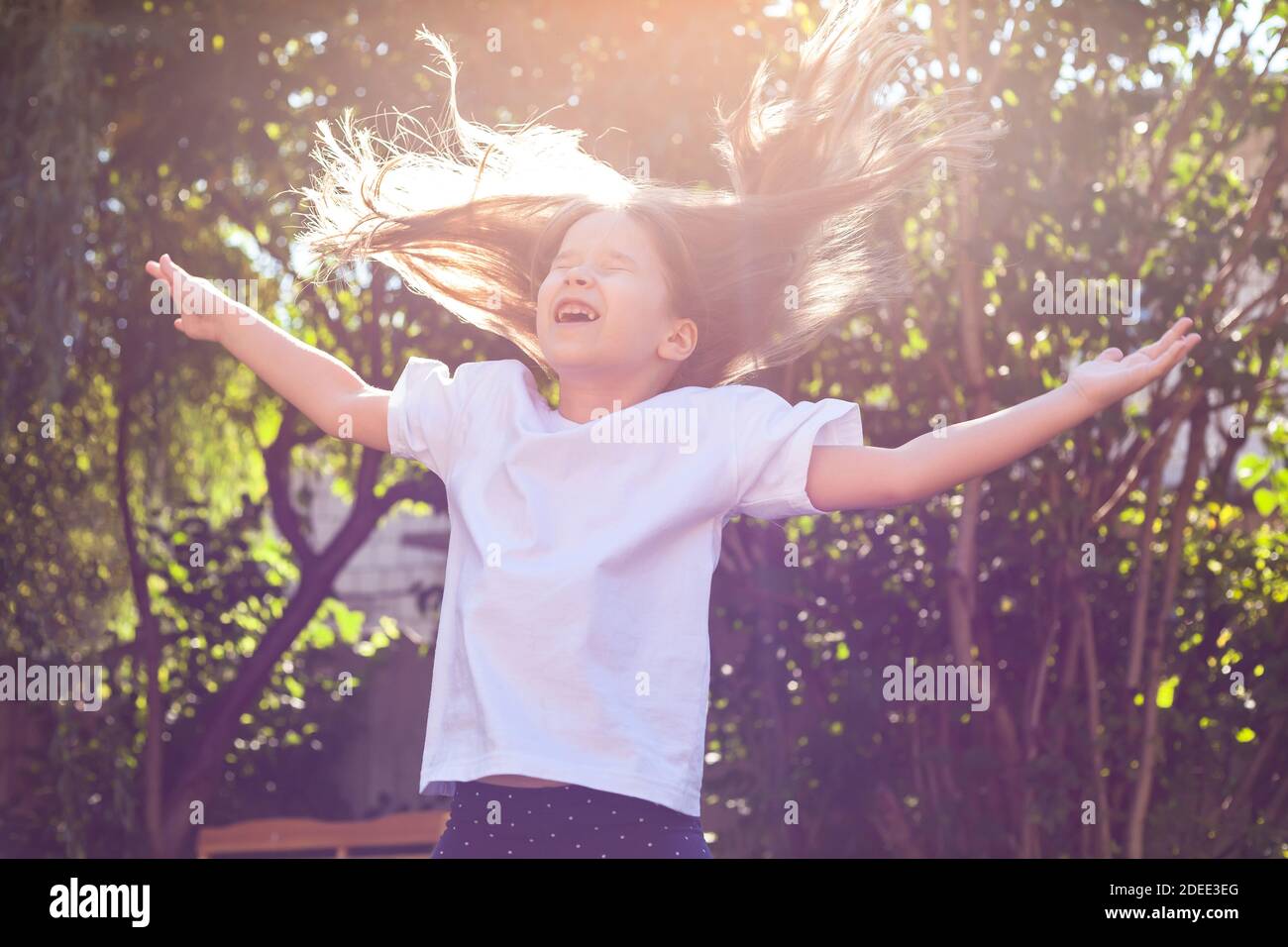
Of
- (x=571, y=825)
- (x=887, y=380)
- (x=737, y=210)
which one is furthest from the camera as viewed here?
(x=887, y=380)

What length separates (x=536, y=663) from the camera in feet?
6.11

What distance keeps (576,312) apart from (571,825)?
745 millimetres

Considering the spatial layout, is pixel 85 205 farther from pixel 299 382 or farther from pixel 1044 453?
pixel 1044 453

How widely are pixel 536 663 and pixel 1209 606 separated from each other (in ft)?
9.81

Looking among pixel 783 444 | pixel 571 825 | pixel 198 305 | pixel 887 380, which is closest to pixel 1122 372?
pixel 783 444

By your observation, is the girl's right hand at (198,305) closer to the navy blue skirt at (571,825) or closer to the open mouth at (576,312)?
the open mouth at (576,312)

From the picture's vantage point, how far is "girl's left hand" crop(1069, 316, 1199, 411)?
184 centimetres

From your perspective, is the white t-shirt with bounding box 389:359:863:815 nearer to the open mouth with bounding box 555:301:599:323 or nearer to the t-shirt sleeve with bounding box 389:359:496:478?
the t-shirt sleeve with bounding box 389:359:496:478

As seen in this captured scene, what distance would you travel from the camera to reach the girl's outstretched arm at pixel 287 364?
2.14m

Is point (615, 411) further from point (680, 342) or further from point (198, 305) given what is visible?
point (198, 305)

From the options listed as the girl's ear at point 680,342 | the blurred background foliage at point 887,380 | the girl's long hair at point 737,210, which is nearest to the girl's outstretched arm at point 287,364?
the girl's long hair at point 737,210

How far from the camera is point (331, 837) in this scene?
509 cm

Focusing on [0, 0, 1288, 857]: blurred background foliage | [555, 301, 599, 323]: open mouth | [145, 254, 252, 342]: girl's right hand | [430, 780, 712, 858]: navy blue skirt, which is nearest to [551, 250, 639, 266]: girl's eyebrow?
[555, 301, 599, 323]: open mouth
